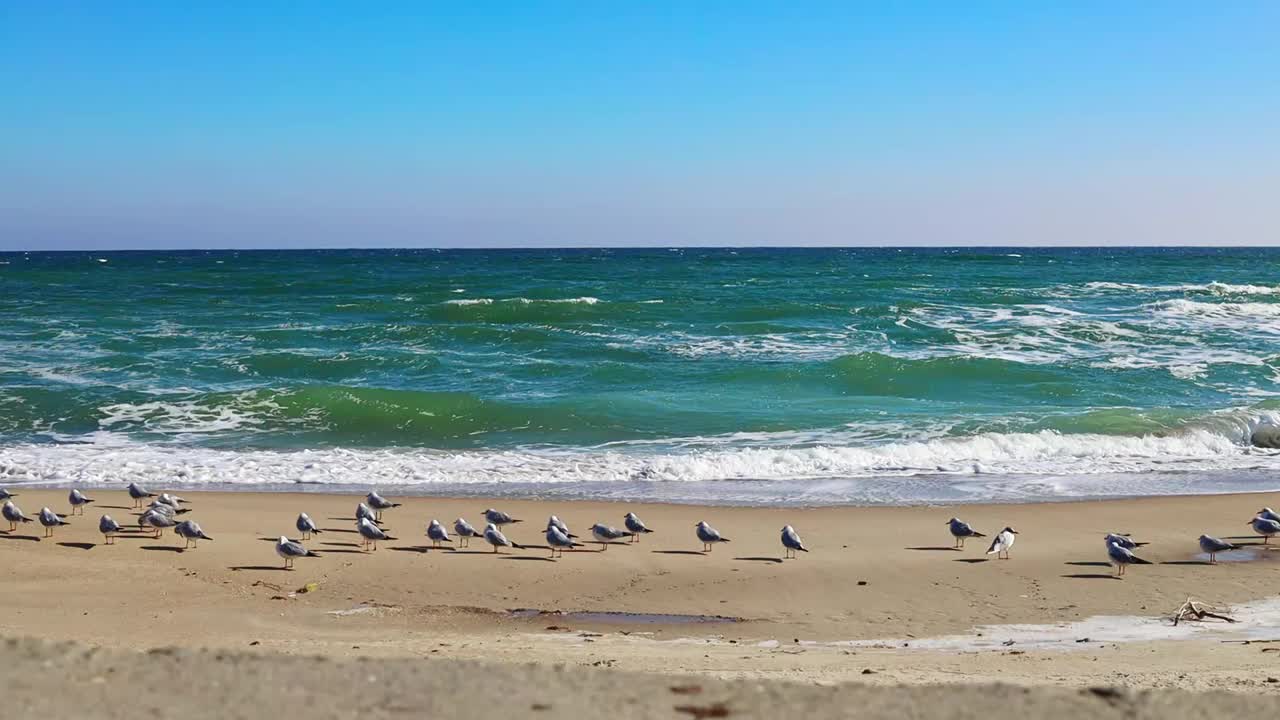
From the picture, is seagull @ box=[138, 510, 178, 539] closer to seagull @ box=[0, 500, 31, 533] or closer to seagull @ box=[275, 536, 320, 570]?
seagull @ box=[0, 500, 31, 533]

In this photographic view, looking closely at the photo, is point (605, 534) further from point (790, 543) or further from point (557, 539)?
point (790, 543)

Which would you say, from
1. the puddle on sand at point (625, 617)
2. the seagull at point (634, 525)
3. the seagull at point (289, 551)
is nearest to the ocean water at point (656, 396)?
the seagull at point (634, 525)

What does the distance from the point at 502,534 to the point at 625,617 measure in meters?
2.69

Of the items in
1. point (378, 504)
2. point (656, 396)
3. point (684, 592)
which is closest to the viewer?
point (684, 592)

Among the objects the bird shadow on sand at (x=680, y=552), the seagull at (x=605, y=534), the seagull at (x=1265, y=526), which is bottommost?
the bird shadow on sand at (x=680, y=552)

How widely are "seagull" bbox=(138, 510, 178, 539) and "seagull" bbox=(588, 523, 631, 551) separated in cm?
425

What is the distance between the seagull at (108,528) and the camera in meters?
10.9

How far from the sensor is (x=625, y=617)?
864cm

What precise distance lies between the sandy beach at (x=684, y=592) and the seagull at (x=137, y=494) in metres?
0.29

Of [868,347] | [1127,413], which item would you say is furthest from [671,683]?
[868,347]

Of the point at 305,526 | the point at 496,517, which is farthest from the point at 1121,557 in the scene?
the point at 305,526

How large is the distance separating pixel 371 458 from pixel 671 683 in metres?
11.9

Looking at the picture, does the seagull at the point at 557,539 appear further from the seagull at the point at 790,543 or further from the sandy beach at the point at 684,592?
the seagull at the point at 790,543

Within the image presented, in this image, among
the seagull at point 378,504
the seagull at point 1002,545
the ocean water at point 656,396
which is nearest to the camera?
the seagull at point 1002,545
